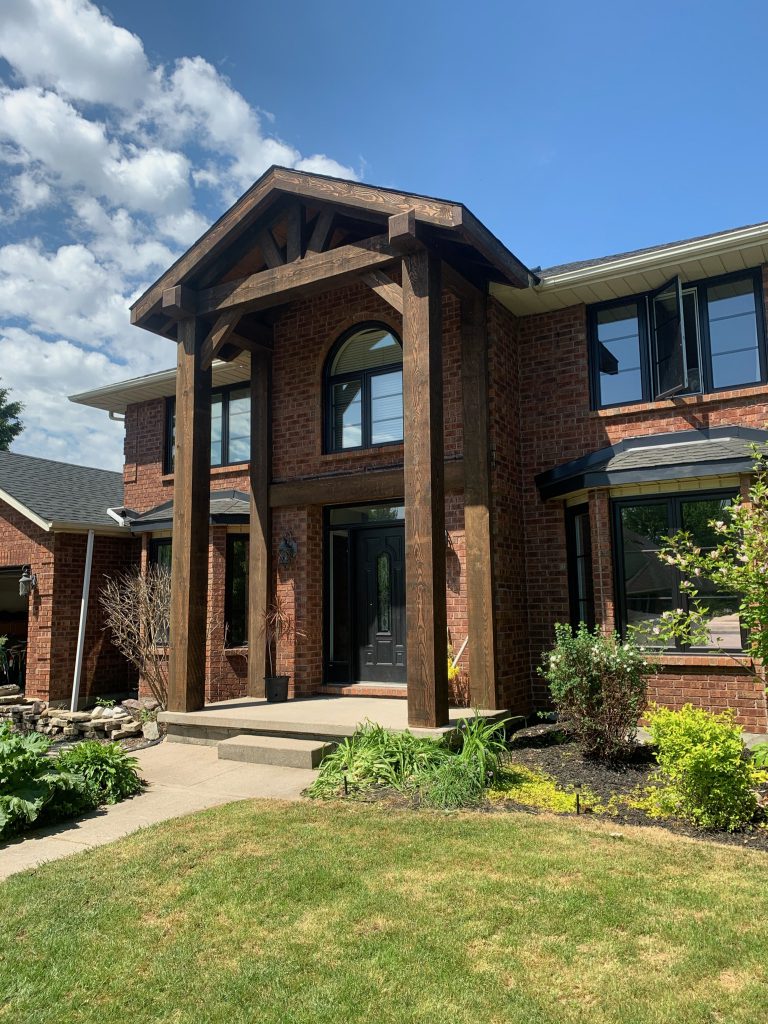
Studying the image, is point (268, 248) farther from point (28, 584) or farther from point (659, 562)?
point (28, 584)

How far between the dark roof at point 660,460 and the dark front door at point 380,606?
232 cm

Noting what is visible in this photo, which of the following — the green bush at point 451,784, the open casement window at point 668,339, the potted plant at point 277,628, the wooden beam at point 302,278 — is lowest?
the green bush at point 451,784

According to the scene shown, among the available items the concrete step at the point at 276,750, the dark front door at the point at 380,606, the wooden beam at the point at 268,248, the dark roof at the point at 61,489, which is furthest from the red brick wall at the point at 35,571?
the wooden beam at the point at 268,248

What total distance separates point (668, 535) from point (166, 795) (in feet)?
19.2

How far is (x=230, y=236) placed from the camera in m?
8.72

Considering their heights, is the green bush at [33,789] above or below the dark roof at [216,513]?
below

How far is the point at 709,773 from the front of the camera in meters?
4.74

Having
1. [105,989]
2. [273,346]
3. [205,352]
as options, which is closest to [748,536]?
[105,989]

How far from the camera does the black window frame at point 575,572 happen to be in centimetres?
882

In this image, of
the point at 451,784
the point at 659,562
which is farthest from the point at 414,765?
the point at 659,562

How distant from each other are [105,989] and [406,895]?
1491mm

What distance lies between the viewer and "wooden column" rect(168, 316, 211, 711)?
8516 millimetres

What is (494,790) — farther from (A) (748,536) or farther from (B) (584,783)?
(A) (748,536)

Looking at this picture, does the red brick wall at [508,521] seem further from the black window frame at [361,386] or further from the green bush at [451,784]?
the green bush at [451,784]
